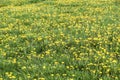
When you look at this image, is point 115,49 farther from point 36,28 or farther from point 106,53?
point 36,28

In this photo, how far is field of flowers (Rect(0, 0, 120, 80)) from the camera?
27.2ft

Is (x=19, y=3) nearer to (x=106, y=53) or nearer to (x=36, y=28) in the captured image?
(x=36, y=28)

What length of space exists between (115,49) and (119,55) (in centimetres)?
62

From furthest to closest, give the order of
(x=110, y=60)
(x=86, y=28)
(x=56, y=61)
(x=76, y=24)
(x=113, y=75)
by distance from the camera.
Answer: (x=76, y=24) → (x=86, y=28) → (x=56, y=61) → (x=110, y=60) → (x=113, y=75)

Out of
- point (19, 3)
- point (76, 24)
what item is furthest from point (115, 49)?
point (19, 3)

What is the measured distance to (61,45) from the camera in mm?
10758

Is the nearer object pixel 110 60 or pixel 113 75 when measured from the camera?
pixel 113 75

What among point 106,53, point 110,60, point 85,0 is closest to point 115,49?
point 106,53

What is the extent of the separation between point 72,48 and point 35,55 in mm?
1281

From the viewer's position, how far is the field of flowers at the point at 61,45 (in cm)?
829

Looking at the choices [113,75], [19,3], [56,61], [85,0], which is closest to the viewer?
[113,75]

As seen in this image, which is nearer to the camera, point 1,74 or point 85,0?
point 1,74

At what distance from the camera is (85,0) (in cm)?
2159

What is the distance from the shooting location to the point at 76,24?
13.7 m
